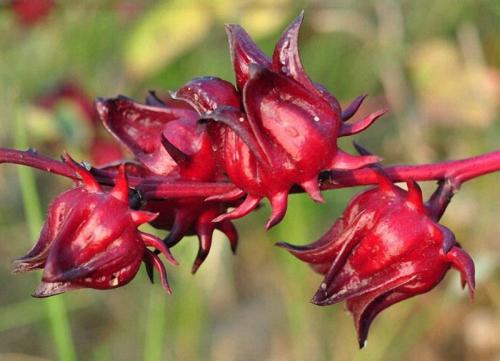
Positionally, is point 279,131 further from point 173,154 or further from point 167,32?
point 167,32

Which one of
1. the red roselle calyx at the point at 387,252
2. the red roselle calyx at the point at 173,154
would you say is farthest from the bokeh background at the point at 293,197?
the red roselle calyx at the point at 387,252

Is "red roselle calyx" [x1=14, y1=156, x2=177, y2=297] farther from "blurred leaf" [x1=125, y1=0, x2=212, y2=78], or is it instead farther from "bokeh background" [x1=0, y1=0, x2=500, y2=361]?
"blurred leaf" [x1=125, y1=0, x2=212, y2=78]

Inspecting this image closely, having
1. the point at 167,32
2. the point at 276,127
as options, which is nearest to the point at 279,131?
the point at 276,127

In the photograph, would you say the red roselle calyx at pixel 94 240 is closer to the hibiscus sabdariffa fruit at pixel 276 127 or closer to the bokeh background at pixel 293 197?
the hibiscus sabdariffa fruit at pixel 276 127

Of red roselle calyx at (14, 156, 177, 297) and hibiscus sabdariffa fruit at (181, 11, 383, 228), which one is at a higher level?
hibiscus sabdariffa fruit at (181, 11, 383, 228)

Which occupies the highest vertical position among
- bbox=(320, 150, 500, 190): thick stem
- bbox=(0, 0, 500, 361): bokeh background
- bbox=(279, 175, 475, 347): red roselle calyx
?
bbox=(320, 150, 500, 190): thick stem

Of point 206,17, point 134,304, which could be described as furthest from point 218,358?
point 206,17

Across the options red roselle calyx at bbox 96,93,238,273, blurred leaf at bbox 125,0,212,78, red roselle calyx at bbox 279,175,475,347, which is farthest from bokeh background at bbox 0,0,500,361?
red roselle calyx at bbox 279,175,475,347

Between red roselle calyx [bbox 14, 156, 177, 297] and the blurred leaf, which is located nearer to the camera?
red roselle calyx [bbox 14, 156, 177, 297]
